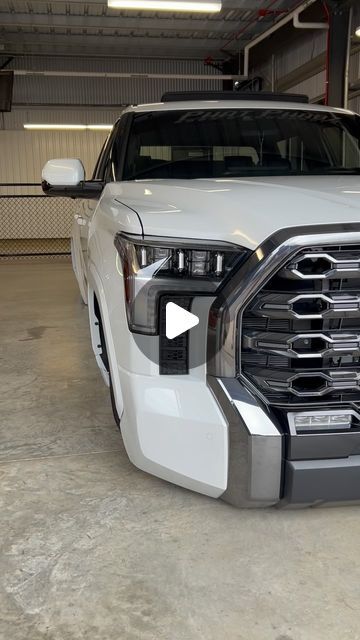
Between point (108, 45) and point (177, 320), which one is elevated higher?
point (108, 45)

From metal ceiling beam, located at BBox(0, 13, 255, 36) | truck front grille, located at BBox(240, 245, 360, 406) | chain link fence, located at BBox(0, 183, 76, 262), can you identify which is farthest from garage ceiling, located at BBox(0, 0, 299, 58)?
truck front grille, located at BBox(240, 245, 360, 406)

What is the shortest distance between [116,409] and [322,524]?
0.88 metres

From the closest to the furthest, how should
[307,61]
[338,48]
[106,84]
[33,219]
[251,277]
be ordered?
[251,277]
[338,48]
[307,61]
[106,84]
[33,219]

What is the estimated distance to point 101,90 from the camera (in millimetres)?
15078

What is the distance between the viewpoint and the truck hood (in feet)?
5.86

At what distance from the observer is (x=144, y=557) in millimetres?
1823

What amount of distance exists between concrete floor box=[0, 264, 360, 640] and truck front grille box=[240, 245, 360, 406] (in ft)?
1.63

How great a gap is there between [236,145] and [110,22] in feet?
30.8

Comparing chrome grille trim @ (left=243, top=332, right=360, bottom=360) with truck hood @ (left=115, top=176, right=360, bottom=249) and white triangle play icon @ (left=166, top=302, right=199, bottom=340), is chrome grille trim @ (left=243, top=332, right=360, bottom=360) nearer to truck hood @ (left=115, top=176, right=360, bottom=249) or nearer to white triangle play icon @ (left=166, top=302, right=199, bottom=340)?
white triangle play icon @ (left=166, top=302, right=199, bottom=340)

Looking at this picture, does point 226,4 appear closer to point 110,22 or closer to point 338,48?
point 110,22

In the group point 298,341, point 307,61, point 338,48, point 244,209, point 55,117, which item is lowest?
point 298,341

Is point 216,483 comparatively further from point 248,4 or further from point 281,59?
point 281,59

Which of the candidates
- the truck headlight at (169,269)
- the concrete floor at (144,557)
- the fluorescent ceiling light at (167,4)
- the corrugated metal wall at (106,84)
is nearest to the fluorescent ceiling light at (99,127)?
the corrugated metal wall at (106,84)

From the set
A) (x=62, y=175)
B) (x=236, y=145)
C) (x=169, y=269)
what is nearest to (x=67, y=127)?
(x=236, y=145)
